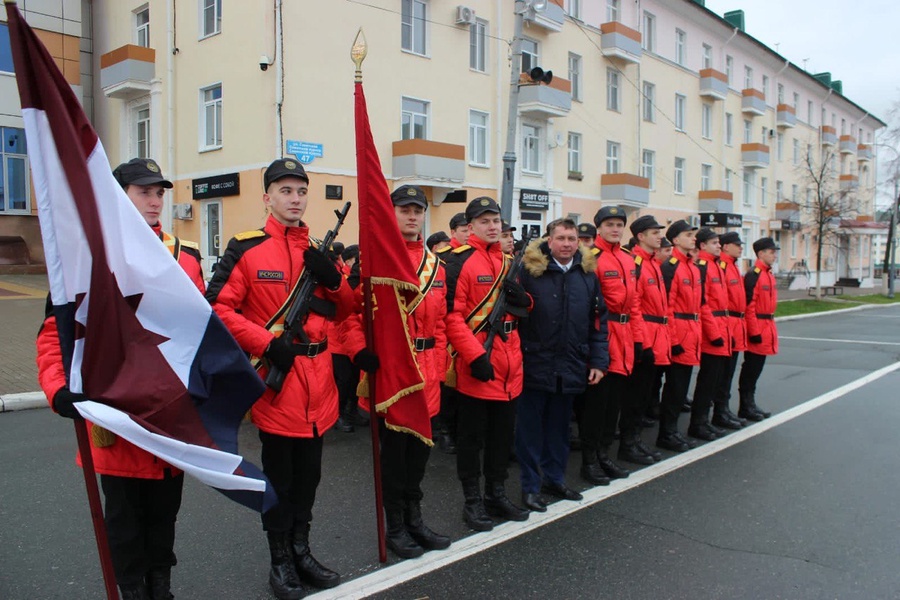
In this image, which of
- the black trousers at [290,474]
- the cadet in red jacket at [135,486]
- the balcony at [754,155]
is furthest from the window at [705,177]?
the cadet in red jacket at [135,486]

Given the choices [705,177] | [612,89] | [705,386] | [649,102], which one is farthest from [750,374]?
[705,177]

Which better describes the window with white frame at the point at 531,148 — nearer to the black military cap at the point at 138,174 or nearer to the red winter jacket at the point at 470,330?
the red winter jacket at the point at 470,330

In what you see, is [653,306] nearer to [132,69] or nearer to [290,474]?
[290,474]

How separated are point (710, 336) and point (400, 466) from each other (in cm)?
418

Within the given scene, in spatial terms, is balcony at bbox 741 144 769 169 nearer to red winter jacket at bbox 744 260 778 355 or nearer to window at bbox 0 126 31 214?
red winter jacket at bbox 744 260 778 355

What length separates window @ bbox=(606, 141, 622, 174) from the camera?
1104 inches

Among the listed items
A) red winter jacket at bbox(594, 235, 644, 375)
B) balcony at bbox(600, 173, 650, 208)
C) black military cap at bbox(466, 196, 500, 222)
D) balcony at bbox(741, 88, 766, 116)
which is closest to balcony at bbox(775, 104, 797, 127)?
balcony at bbox(741, 88, 766, 116)

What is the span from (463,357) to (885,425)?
570 cm

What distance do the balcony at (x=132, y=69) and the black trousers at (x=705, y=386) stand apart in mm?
18449

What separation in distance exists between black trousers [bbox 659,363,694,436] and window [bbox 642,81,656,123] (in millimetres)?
25501

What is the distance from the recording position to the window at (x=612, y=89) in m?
27.7

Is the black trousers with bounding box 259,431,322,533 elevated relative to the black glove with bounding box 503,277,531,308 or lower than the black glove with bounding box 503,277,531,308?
lower

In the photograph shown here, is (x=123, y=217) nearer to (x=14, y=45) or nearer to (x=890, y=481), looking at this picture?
(x=14, y=45)

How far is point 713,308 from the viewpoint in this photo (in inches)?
284
